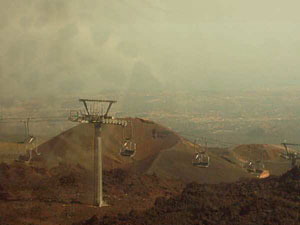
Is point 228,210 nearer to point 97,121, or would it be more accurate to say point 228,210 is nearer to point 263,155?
point 97,121

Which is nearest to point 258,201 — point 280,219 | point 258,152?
Result: point 280,219

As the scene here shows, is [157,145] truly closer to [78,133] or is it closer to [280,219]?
[78,133]

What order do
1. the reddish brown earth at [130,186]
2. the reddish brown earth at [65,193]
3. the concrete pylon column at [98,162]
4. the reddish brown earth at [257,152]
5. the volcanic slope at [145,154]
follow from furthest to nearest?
the reddish brown earth at [257,152]
the volcanic slope at [145,154]
the concrete pylon column at [98,162]
the reddish brown earth at [65,193]
the reddish brown earth at [130,186]

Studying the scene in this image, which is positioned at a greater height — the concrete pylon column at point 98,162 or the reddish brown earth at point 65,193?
the concrete pylon column at point 98,162

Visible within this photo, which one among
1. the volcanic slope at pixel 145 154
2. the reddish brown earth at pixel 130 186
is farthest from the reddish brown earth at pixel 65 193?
the volcanic slope at pixel 145 154

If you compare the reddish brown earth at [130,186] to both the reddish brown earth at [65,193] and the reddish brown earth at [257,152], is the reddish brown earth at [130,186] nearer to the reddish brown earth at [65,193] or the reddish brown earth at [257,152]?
the reddish brown earth at [65,193]

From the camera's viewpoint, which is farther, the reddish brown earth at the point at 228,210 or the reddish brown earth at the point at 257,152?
the reddish brown earth at the point at 257,152

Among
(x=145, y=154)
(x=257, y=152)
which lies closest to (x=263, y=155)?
(x=257, y=152)
